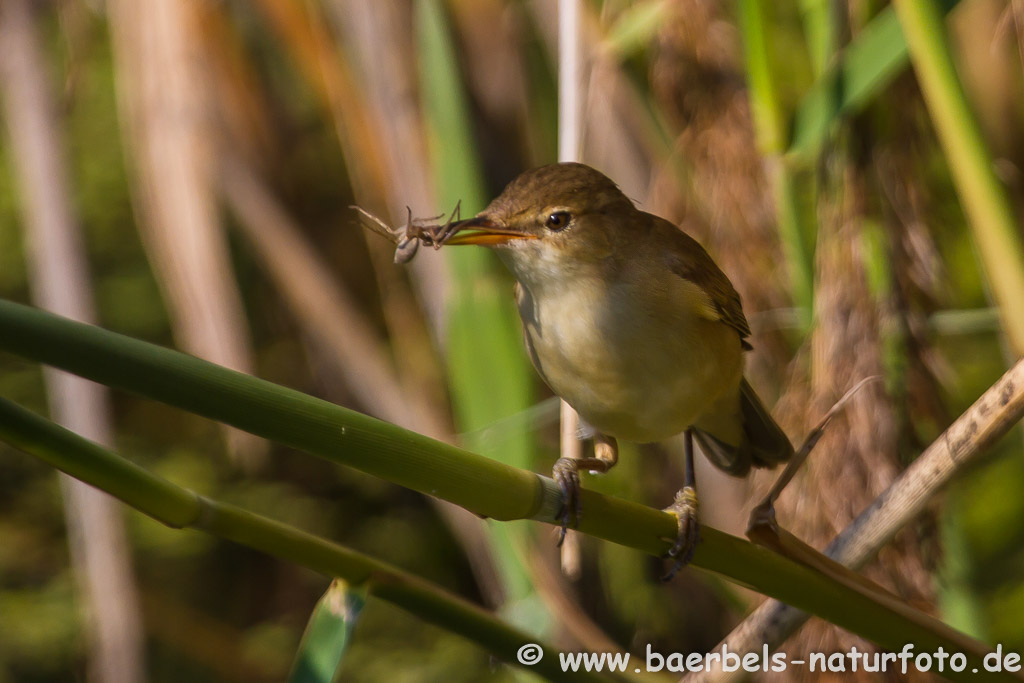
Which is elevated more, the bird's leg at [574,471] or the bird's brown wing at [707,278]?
the bird's brown wing at [707,278]

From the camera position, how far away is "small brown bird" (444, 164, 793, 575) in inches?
57.4

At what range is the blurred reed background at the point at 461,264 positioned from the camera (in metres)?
1.66

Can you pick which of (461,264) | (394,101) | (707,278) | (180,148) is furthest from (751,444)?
(180,148)

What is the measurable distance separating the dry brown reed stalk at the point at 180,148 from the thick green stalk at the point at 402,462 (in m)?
1.17

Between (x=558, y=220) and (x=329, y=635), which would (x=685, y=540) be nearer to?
(x=329, y=635)

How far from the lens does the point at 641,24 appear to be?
185 centimetres

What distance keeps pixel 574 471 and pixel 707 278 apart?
19.2 inches

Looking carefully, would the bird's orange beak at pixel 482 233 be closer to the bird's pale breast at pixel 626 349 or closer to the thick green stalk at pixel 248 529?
the bird's pale breast at pixel 626 349

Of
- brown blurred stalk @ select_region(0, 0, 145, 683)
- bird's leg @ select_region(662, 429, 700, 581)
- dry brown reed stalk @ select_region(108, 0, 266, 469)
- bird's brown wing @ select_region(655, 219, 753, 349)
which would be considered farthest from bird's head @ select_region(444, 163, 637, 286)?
brown blurred stalk @ select_region(0, 0, 145, 683)

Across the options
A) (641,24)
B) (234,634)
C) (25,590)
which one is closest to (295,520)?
(234,634)

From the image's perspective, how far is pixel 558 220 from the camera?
4.82 ft

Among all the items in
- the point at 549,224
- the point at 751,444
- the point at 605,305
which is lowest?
the point at 751,444

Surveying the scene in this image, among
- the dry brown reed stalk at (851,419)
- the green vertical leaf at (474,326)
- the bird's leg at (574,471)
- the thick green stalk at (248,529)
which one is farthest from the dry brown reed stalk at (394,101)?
the thick green stalk at (248,529)

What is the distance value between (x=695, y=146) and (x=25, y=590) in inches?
96.1
